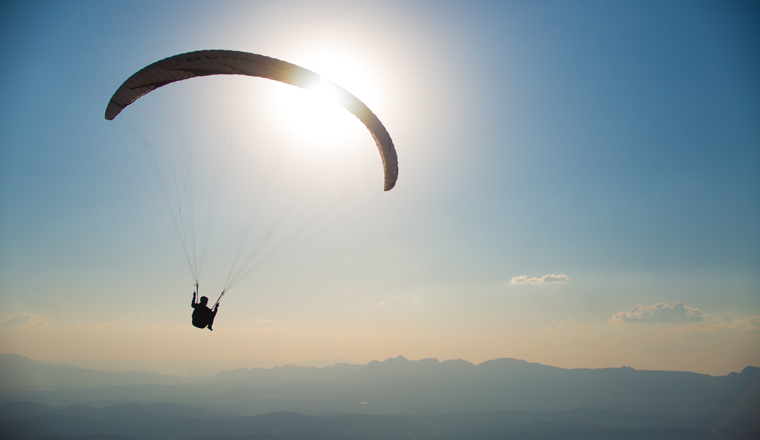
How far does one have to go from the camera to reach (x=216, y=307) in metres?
14.1

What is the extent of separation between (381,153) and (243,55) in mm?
6563

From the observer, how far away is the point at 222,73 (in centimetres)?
1290

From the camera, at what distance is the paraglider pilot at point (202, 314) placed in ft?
42.7

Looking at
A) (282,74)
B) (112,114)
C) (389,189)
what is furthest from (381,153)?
(112,114)

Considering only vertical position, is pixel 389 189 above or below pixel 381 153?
below

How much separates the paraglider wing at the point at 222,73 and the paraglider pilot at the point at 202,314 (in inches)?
329

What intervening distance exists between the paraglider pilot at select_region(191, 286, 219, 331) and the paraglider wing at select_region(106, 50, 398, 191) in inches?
329

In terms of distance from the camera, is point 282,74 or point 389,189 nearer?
point 282,74

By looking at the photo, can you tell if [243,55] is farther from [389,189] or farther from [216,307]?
[216,307]

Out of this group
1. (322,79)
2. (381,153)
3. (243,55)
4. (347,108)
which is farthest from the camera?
(381,153)

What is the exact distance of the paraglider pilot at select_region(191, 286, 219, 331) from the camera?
1302 cm

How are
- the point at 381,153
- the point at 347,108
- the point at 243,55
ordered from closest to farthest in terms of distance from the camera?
1. the point at 243,55
2. the point at 347,108
3. the point at 381,153

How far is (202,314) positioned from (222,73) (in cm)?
941

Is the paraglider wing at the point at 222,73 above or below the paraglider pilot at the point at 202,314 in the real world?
above
